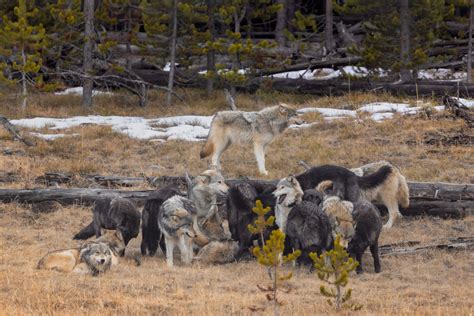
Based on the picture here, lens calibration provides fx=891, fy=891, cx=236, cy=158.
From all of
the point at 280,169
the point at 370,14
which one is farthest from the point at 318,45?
the point at 280,169

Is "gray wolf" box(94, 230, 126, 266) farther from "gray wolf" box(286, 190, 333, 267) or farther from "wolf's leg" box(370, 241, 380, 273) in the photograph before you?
"wolf's leg" box(370, 241, 380, 273)

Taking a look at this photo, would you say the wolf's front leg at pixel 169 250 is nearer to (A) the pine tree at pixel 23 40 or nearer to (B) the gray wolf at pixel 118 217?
(B) the gray wolf at pixel 118 217

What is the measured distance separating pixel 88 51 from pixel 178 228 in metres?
15.0

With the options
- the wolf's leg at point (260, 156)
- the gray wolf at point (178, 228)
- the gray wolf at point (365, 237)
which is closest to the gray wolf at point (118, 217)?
the gray wolf at point (178, 228)

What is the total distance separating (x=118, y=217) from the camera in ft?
41.4

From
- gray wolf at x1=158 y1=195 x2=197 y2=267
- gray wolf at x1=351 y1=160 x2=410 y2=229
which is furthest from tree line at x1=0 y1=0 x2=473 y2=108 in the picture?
gray wolf at x1=158 y1=195 x2=197 y2=267

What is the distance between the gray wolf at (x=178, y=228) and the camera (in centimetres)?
1208

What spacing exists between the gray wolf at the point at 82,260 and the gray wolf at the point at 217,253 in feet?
4.91

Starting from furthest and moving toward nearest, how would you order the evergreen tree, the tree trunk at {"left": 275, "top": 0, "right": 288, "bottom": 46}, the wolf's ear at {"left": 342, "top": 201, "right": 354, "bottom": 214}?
the tree trunk at {"left": 275, "top": 0, "right": 288, "bottom": 46}, the evergreen tree, the wolf's ear at {"left": 342, "top": 201, "right": 354, "bottom": 214}

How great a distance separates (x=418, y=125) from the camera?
20047mm

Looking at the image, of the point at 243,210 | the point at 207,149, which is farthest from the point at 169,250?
the point at 207,149

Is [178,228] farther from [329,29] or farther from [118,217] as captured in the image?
[329,29]

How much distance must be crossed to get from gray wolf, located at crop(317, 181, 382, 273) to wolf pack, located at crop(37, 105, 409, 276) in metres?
0.01

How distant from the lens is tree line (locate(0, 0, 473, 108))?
24.5m
